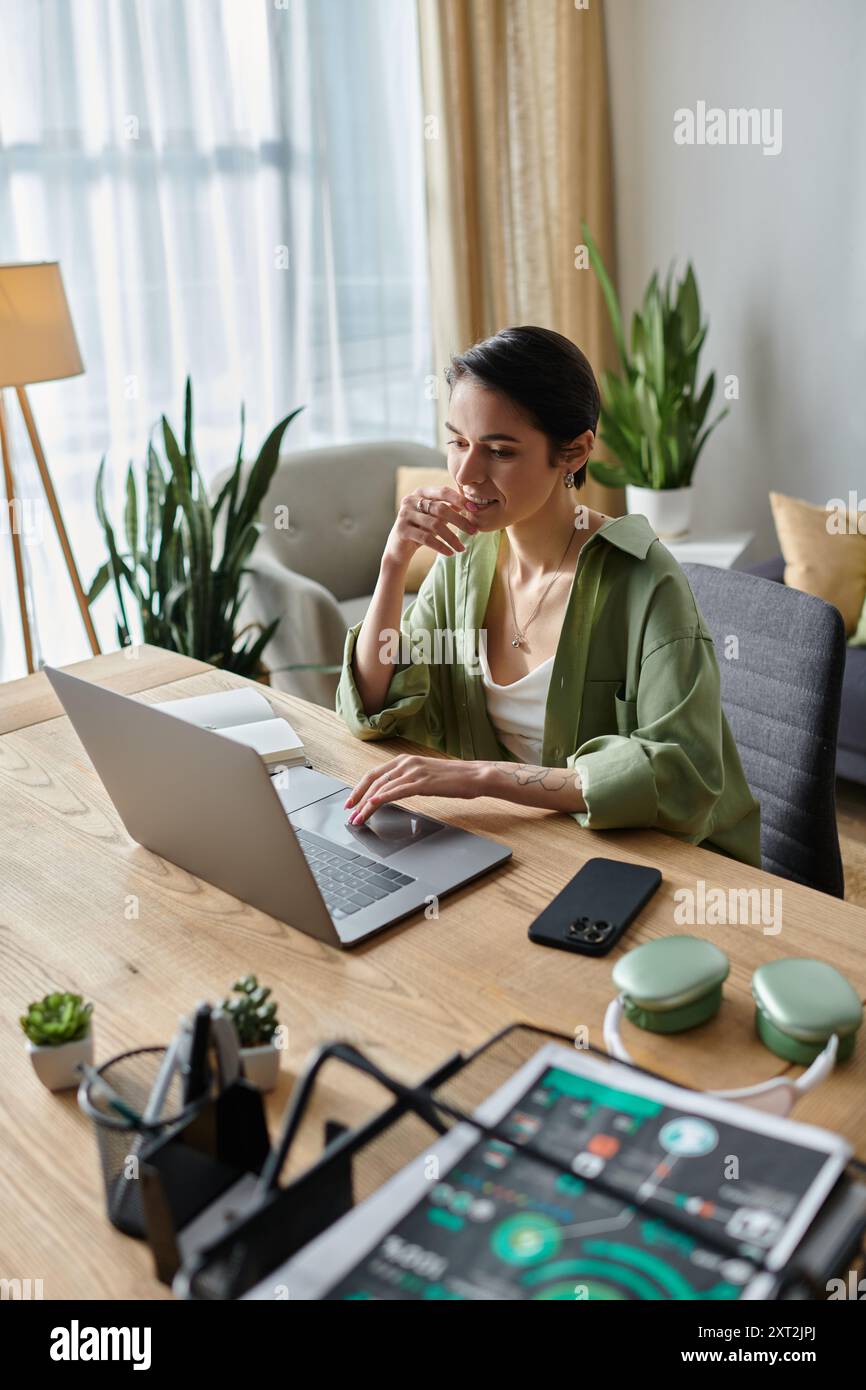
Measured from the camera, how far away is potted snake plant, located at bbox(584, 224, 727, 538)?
3551 millimetres

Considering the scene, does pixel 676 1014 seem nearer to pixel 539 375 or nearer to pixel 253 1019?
pixel 253 1019

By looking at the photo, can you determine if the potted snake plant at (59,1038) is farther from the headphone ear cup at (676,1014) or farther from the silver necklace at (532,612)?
the silver necklace at (532,612)

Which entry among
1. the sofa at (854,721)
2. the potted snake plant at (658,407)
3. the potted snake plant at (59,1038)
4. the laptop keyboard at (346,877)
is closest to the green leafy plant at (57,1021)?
the potted snake plant at (59,1038)

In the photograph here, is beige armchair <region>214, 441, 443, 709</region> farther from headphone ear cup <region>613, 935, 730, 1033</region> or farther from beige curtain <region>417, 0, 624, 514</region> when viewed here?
headphone ear cup <region>613, 935, 730, 1033</region>

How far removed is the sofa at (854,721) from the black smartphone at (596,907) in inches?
67.3

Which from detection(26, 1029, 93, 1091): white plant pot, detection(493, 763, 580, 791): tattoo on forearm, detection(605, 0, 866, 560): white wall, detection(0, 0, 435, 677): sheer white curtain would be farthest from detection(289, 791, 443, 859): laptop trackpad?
detection(605, 0, 866, 560): white wall

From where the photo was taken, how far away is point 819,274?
11.9 feet

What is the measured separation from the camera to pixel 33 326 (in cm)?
246

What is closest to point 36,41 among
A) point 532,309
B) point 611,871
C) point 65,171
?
point 65,171

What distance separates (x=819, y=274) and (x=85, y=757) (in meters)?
2.96

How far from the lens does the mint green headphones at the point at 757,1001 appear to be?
92 centimetres
